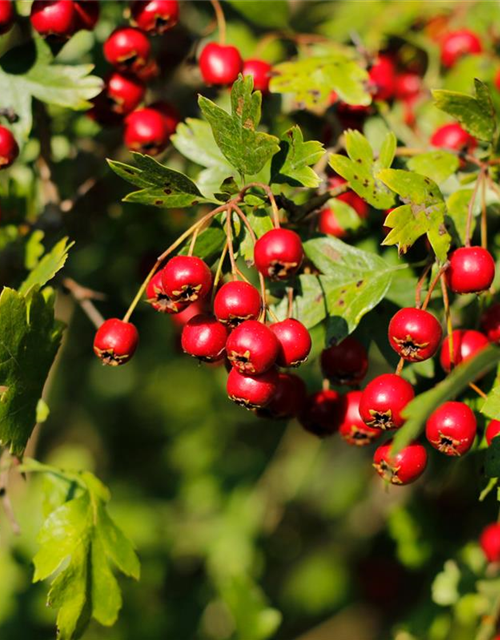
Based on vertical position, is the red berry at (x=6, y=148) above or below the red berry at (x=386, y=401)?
above

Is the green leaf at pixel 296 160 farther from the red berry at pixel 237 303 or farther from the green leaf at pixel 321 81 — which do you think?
the green leaf at pixel 321 81

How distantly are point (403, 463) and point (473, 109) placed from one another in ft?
2.47

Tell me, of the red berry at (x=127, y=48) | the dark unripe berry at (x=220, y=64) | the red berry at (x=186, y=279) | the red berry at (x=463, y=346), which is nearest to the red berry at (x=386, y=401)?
the red berry at (x=463, y=346)

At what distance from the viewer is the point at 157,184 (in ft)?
4.93

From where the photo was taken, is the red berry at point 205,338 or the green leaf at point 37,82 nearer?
the red berry at point 205,338

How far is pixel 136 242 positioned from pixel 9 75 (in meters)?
0.91

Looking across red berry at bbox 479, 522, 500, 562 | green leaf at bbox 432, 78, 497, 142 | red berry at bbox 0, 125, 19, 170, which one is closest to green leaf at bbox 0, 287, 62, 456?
red berry at bbox 0, 125, 19, 170

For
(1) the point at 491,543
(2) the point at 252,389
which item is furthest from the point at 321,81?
(1) the point at 491,543

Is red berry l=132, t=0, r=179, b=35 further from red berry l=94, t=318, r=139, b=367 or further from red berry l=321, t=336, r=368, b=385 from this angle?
red berry l=321, t=336, r=368, b=385

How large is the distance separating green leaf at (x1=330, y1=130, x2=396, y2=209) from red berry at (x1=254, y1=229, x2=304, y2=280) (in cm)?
24

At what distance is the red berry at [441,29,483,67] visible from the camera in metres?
2.48

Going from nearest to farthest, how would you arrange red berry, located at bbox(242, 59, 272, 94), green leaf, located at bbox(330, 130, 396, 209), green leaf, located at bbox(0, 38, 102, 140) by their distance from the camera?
green leaf, located at bbox(330, 130, 396, 209)
green leaf, located at bbox(0, 38, 102, 140)
red berry, located at bbox(242, 59, 272, 94)

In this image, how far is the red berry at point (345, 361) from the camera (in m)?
1.65

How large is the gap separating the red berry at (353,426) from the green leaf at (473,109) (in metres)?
0.62
